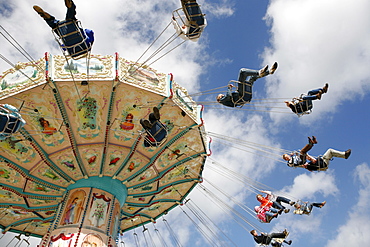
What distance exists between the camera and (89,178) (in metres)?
10.9

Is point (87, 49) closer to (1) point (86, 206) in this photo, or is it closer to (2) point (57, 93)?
(2) point (57, 93)

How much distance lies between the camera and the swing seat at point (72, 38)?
22.6 ft

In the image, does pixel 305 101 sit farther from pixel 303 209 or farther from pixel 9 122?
pixel 9 122

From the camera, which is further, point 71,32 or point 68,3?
point 71,32

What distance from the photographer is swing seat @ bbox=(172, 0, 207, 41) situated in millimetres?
7412

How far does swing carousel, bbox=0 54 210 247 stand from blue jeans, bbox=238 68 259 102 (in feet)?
6.53

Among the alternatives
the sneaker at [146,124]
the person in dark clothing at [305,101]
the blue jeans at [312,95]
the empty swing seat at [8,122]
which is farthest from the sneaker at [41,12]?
the blue jeans at [312,95]

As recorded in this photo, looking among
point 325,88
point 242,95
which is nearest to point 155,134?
point 242,95

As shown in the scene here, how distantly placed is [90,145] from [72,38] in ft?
13.9

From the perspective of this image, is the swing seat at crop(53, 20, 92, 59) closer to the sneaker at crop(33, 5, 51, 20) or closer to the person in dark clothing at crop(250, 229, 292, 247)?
the sneaker at crop(33, 5, 51, 20)

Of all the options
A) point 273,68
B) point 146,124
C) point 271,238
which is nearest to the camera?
point 273,68

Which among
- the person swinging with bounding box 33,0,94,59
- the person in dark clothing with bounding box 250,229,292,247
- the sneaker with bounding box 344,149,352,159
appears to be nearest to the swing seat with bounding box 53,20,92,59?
the person swinging with bounding box 33,0,94,59

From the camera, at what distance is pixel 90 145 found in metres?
10.4

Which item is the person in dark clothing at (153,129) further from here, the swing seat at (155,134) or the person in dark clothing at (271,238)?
the person in dark clothing at (271,238)
